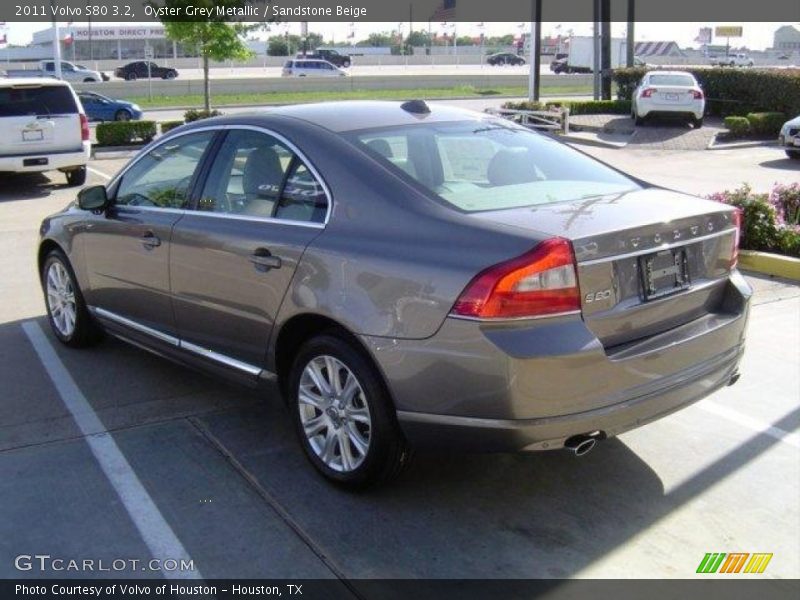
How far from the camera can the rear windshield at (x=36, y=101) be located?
535 inches

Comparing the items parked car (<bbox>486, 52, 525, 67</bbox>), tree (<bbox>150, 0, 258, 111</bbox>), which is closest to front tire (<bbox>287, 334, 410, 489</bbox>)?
tree (<bbox>150, 0, 258, 111</bbox>)

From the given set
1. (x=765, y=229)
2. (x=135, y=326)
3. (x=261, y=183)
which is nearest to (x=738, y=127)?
(x=765, y=229)

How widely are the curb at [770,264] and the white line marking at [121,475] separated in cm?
585

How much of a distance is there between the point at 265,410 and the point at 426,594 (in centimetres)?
197

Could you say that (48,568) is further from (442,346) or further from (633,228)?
(633,228)

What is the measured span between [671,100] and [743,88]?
442cm

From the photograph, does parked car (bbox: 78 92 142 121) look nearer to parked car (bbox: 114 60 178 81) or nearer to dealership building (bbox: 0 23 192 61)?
parked car (bbox: 114 60 178 81)

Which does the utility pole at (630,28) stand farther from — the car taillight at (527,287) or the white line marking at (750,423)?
the car taillight at (527,287)

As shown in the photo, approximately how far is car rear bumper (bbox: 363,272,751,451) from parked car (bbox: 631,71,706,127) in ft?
68.3

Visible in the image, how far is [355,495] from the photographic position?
4.04 m

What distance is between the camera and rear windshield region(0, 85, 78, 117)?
13602 mm

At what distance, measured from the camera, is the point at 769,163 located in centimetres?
1856

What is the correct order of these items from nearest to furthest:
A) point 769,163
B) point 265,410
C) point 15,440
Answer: point 15,440 → point 265,410 → point 769,163

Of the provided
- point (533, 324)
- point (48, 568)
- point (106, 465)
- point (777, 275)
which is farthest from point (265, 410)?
point (777, 275)
